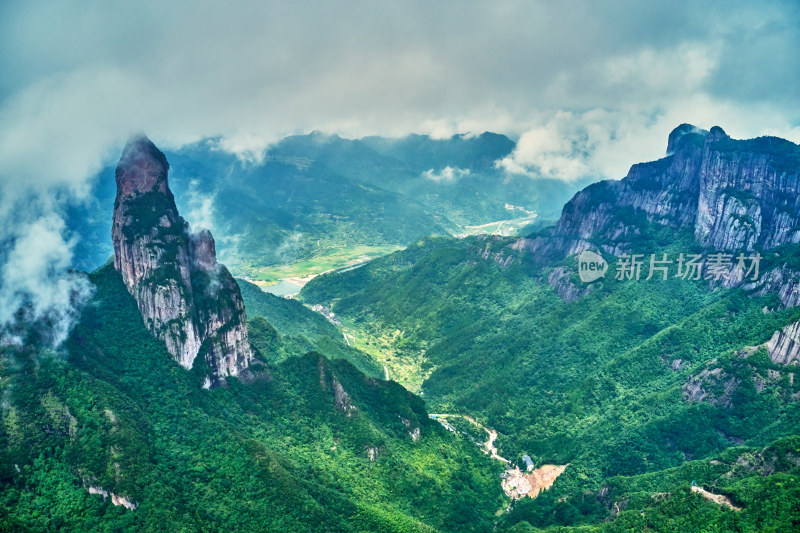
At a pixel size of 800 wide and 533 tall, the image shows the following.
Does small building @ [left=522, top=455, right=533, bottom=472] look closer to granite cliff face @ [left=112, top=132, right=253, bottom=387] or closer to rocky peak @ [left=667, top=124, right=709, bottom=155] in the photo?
granite cliff face @ [left=112, top=132, right=253, bottom=387]

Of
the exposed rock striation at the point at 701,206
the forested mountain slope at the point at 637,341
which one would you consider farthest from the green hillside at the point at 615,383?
the exposed rock striation at the point at 701,206

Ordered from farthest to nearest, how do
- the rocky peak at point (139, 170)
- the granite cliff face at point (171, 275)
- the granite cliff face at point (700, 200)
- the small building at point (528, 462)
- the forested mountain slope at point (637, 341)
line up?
the granite cliff face at point (700, 200) → the small building at point (528, 462) → the rocky peak at point (139, 170) → the granite cliff face at point (171, 275) → the forested mountain slope at point (637, 341)

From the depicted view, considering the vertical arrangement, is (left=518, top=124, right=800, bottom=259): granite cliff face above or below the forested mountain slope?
above

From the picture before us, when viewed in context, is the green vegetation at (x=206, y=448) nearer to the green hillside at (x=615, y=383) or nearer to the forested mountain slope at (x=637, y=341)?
the green hillside at (x=615, y=383)

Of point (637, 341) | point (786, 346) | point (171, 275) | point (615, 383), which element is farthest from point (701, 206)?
point (171, 275)

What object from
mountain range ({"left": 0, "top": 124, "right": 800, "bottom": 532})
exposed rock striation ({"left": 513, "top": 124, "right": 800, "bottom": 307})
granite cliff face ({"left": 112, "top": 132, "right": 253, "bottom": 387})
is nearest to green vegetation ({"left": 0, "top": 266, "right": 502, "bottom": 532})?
mountain range ({"left": 0, "top": 124, "right": 800, "bottom": 532})

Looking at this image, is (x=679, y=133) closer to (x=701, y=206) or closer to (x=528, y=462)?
(x=701, y=206)

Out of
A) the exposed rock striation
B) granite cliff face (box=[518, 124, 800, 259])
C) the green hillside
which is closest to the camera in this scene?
the green hillside
